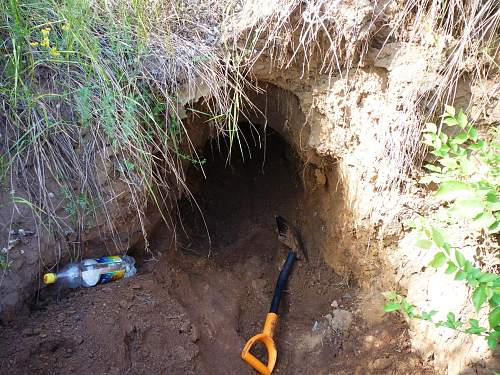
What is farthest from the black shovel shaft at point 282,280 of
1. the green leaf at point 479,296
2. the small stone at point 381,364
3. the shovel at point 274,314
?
the green leaf at point 479,296

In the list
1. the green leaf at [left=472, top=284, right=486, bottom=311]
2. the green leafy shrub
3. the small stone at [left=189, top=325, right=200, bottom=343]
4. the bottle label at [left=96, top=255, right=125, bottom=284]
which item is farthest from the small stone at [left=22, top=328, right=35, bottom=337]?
the green leaf at [left=472, top=284, right=486, bottom=311]

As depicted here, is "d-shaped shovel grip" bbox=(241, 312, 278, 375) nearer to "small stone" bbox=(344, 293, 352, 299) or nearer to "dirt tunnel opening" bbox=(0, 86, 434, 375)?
"dirt tunnel opening" bbox=(0, 86, 434, 375)

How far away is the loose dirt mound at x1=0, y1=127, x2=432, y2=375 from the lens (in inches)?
82.4

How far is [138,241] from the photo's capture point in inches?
97.7

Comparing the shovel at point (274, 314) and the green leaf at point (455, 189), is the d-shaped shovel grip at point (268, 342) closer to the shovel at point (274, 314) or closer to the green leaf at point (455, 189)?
the shovel at point (274, 314)

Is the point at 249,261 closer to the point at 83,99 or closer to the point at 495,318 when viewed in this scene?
the point at 83,99

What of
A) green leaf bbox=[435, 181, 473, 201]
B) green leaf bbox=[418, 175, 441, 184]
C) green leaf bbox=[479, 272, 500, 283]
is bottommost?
green leaf bbox=[479, 272, 500, 283]

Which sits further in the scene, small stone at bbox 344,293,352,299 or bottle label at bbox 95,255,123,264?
small stone at bbox 344,293,352,299

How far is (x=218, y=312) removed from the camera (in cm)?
253

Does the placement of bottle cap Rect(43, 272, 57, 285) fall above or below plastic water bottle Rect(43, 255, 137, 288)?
above

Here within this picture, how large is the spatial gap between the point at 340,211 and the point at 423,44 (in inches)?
36.5

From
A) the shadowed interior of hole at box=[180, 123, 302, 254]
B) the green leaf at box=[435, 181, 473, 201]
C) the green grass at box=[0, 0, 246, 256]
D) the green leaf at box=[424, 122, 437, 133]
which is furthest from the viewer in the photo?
the shadowed interior of hole at box=[180, 123, 302, 254]

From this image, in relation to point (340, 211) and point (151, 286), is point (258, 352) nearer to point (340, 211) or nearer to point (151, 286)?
point (151, 286)

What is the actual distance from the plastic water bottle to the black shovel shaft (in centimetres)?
77
